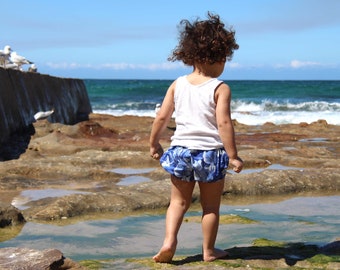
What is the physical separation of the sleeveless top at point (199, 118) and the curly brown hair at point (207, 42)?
18cm

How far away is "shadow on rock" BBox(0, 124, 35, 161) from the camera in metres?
12.2

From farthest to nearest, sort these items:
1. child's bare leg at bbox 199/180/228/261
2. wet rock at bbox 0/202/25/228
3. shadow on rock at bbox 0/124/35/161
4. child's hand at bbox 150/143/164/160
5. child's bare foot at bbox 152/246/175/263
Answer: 1. shadow on rock at bbox 0/124/35/161
2. wet rock at bbox 0/202/25/228
3. child's hand at bbox 150/143/164/160
4. child's bare leg at bbox 199/180/228/261
5. child's bare foot at bbox 152/246/175/263

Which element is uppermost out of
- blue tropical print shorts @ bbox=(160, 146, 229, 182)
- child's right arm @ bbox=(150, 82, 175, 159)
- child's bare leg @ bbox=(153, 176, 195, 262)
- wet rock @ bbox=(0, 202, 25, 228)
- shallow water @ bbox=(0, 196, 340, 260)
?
child's right arm @ bbox=(150, 82, 175, 159)

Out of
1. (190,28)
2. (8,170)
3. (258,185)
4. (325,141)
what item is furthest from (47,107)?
(190,28)

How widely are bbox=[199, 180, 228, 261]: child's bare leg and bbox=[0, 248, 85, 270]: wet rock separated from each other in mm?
885

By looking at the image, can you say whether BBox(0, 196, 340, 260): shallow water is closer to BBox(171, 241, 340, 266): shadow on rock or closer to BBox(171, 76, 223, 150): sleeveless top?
BBox(171, 241, 340, 266): shadow on rock

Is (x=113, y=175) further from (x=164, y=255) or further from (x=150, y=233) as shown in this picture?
(x=164, y=255)

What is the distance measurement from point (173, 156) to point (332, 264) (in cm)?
129

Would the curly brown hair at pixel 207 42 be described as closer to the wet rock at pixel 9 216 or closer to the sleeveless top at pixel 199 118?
the sleeveless top at pixel 199 118

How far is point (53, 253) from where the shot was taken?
4.30 metres

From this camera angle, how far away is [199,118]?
4.51 meters

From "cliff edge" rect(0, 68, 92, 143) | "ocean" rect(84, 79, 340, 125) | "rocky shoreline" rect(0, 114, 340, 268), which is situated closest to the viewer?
"rocky shoreline" rect(0, 114, 340, 268)

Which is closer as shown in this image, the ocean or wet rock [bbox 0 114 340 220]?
wet rock [bbox 0 114 340 220]

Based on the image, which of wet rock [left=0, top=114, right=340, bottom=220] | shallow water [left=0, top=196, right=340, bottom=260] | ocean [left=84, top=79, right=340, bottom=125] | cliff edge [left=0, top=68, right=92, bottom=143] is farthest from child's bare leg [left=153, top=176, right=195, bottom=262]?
ocean [left=84, top=79, right=340, bottom=125]
